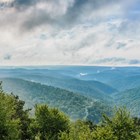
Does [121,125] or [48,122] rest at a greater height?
[121,125]

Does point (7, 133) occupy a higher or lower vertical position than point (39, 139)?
higher

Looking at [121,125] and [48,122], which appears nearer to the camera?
[121,125]

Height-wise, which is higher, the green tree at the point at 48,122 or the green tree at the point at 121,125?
the green tree at the point at 121,125

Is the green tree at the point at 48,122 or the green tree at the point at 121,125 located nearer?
the green tree at the point at 121,125

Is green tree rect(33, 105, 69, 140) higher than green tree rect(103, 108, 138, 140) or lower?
lower

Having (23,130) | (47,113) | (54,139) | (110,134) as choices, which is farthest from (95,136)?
(23,130)

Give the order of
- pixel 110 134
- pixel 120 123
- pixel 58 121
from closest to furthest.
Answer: pixel 110 134
pixel 120 123
pixel 58 121

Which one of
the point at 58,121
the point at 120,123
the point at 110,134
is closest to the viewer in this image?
the point at 110,134

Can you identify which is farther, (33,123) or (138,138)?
(33,123)

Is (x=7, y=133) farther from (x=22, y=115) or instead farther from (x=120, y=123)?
(x=22, y=115)

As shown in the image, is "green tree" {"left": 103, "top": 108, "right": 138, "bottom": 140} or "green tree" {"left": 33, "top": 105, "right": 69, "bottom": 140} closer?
"green tree" {"left": 103, "top": 108, "right": 138, "bottom": 140}

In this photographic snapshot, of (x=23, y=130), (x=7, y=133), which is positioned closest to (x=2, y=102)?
(x=7, y=133)
